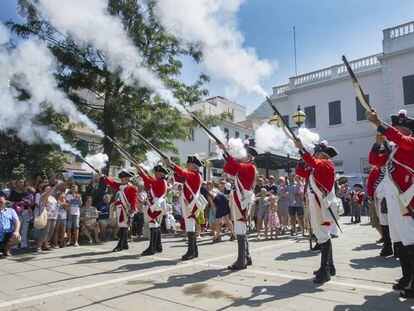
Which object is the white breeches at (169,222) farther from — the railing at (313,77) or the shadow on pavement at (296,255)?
the railing at (313,77)

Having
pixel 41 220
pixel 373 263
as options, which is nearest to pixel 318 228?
pixel 373 263

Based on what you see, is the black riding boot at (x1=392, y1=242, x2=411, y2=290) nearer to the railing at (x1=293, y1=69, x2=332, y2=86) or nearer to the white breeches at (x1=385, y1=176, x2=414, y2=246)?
the white breeches at (x1=385, y1=176, x2=414, y2=246)

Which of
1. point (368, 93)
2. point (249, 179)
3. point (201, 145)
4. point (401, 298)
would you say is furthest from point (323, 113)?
point (401, 298)

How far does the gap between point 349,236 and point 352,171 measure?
1747cm

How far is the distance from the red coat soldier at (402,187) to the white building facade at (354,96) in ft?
73.1

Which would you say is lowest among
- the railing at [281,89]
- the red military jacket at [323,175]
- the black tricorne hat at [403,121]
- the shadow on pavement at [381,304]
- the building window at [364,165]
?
the shadow on pavement at [381,304]

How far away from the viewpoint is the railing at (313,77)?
98.2 feet

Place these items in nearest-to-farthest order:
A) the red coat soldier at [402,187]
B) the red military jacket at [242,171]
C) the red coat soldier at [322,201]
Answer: the red coat soldier at [402,187], the red coat soldier at [322,201], the red military jacket at [242,171]

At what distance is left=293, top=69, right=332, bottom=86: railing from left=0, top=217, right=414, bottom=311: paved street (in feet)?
75.1

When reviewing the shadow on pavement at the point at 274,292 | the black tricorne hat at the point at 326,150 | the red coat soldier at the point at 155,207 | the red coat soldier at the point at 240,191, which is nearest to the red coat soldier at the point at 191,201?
the red coat soldier at the point at 155,207

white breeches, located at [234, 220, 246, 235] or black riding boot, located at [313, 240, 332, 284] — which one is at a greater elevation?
white breeches, located at [234, 220, 246, 235]

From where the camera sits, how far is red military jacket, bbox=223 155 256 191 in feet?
23.5

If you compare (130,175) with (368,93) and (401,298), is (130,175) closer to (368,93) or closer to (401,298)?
(401,298)

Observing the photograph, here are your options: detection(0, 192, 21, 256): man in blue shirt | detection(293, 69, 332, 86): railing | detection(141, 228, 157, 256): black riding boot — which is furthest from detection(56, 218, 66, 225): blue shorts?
detection(293, 69, 332, 86): railing
